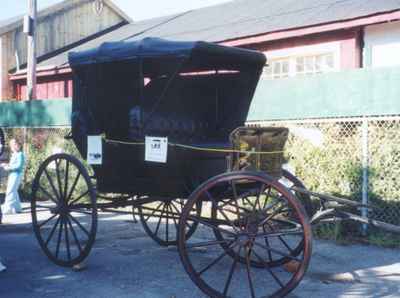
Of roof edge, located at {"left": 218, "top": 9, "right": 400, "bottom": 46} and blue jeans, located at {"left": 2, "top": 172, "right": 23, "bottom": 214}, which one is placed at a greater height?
roof edge, located at {"left": 218, "top": 9, "right": 400, "bottom": 46}

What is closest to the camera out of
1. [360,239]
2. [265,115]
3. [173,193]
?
[173,193]

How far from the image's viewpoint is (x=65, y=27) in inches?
978

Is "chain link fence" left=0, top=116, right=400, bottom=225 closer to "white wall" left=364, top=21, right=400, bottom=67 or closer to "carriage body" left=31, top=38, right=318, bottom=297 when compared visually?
"carriage body" left=31, top=38, right=318, bottom=297

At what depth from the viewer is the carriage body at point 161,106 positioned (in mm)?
5258

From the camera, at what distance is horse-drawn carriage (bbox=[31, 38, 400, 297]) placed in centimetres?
460

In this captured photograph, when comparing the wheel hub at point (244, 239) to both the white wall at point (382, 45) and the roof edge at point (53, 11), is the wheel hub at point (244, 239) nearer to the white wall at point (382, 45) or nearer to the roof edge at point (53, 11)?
the white wall at point (382, 45)

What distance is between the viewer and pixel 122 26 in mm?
26406

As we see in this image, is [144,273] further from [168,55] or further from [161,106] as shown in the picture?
[168,55]

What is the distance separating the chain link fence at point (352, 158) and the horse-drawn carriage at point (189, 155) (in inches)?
62.9

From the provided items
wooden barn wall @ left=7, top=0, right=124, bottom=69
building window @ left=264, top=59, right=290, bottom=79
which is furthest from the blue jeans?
wooden barn wall @ left=7, top=0, right=124, bottom=69

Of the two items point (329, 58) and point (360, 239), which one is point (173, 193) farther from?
point (329, 58)

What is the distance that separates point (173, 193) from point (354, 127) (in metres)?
3.66

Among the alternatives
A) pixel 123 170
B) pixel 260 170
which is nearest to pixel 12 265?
pixel 123 170

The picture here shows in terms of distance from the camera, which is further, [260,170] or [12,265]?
[12,265]
